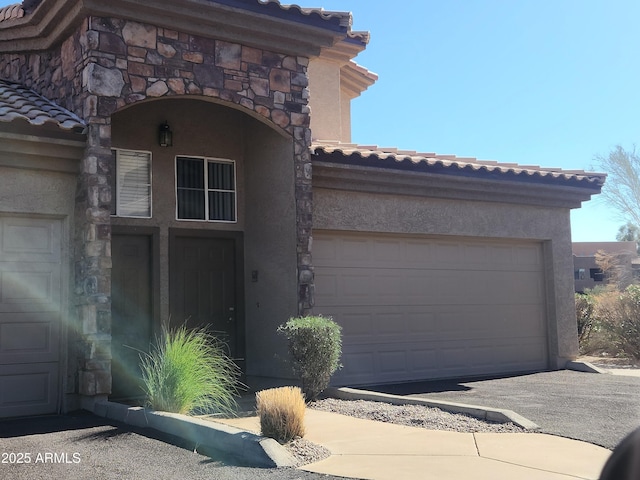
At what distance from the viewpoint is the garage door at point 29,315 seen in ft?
28.8

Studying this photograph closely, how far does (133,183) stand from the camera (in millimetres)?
10820

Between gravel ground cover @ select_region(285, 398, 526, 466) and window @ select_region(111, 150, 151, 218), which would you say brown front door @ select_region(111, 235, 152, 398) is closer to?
window @ select_region(111, 150, 151, 218)

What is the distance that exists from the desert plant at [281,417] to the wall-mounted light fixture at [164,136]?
563 centimetres

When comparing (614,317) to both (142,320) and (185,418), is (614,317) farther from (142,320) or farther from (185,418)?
(185,418)

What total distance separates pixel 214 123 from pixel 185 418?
5894 mm

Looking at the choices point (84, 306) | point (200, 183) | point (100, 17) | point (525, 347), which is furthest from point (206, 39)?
point (525, 347)

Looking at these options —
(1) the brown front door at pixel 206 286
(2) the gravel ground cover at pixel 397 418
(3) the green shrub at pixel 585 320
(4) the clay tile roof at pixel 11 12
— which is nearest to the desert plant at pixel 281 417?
(2) the gravel ground cover at pixel 397 418

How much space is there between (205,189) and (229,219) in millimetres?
629

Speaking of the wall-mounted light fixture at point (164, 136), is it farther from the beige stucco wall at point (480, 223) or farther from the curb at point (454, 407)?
the curb at point (454, 407)

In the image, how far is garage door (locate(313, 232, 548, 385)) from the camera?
11555 mm

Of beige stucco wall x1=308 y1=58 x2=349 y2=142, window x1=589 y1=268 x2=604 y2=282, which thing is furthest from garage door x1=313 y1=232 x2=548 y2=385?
window x1=589 y1=268 x2=604 y2=282

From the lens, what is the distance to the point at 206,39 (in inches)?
395

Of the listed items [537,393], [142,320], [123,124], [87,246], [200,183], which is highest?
[123,124]

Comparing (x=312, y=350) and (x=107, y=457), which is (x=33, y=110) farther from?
(x=107, y=457)
